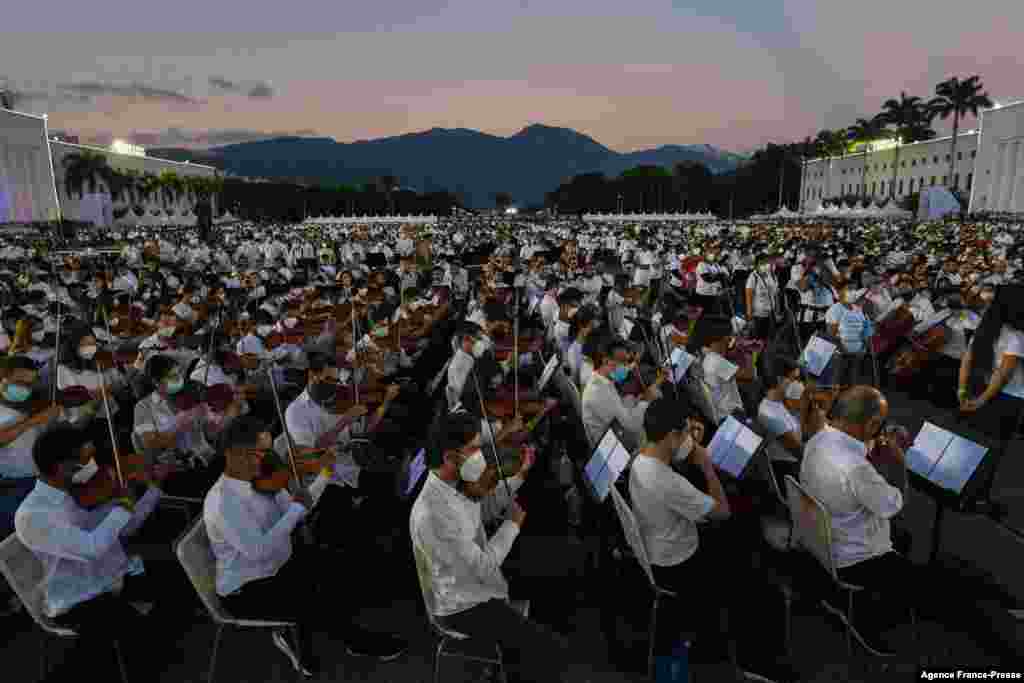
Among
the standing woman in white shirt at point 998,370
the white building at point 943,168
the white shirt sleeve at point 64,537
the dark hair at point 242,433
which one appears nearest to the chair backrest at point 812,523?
the standing woman in white shirt at point 998,370

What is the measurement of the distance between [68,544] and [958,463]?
4857mm

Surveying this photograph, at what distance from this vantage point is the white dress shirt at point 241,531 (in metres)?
3.26

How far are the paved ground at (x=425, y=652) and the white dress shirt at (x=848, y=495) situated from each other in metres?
0.58

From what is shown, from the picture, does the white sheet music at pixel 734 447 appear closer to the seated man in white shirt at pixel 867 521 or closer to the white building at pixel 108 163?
the seated man in white shirt at pixel 867 521

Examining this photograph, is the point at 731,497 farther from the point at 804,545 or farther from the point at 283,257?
the point at 283,257

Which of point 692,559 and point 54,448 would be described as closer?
point 54,448

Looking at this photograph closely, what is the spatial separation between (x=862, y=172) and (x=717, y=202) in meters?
28.1

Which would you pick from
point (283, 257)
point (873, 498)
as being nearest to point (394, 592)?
point (873, 498)

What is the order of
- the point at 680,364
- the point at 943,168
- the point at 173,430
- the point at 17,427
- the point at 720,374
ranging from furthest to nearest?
the point at 943,168
the point at 680,364
the point at 720,374
the point at 173,430
the point at 17,427

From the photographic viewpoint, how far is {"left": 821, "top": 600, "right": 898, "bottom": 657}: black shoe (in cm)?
373

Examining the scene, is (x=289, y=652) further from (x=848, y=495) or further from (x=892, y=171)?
(x=892, y=171)

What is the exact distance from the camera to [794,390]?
5.45 m

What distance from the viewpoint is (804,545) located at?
3.82 m

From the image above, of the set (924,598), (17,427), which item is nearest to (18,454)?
(17,427)
